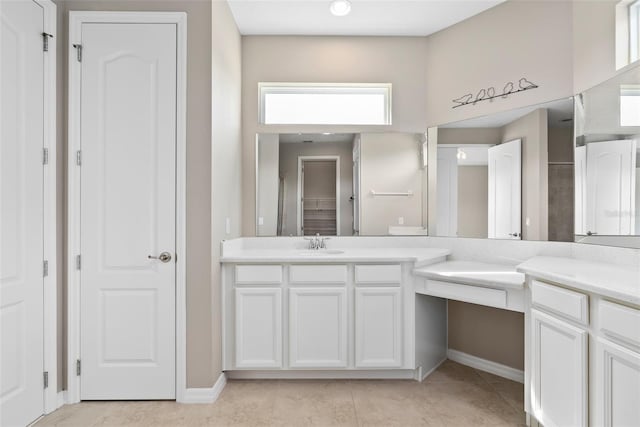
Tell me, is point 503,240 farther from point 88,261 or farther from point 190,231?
point 88,261

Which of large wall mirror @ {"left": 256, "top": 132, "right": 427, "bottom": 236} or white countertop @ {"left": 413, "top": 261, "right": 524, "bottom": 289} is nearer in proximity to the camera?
white countertop @ {"left": 413, "top": 261, "right": 524, "bottom": 289}

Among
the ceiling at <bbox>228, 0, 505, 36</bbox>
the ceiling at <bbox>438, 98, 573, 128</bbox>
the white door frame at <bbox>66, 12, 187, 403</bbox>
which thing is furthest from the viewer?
the ceiling at <bbox>228, 0, 505, 36</bbox>

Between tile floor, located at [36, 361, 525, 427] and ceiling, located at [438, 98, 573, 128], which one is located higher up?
ceiling, located at [438, 98, 573, 128]

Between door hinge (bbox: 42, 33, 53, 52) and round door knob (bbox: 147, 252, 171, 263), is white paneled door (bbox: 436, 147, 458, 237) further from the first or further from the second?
door hinge (bbox: 42, 33, 53, 52)

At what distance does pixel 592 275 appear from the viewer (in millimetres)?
1760

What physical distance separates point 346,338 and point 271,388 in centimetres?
63

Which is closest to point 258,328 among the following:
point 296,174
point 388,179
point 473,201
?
point 296,174

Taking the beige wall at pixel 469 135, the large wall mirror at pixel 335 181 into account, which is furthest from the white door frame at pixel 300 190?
the beige wall at pixel 469 135

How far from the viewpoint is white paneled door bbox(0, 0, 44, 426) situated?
1977 mm

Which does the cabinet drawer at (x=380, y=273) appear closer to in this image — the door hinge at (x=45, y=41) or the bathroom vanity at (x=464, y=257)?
the bathroom vanity at (x=464, y=257)

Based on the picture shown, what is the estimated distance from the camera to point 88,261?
2.42 metres

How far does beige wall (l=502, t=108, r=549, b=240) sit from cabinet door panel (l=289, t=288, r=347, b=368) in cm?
145

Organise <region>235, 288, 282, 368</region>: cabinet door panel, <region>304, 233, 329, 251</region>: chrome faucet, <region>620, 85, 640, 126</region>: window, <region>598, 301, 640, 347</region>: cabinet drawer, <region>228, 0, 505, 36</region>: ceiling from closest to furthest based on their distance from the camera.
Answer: <region>598, 301, 640, 347</region>: cabinet drawer
<region>620, 85, 640, 126</region>: window
<region>235, 288, 282, 368</region>: cabinet door panel
<region>228, 0, 505, 36</region>: ceiling
<region>304, 233, 329, 251</region>: chrome faucet

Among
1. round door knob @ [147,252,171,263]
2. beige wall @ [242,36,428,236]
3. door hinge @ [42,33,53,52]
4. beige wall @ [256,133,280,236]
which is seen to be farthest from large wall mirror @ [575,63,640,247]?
door hinge @ [42,33,53,52]
